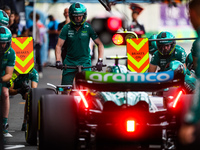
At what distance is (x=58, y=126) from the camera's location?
A: 5730 mm

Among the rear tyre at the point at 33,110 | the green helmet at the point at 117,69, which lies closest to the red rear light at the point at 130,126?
the green helmet at the point at 117,69

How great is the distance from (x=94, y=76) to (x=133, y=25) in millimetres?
11478

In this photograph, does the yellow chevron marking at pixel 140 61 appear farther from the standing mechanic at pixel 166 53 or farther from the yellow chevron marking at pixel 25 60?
the yellow chevron marking at pixel 25 60

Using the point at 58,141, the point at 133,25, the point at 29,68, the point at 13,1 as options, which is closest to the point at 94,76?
the point at 58,141

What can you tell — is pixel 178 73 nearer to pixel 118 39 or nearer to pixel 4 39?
pixel 4 39

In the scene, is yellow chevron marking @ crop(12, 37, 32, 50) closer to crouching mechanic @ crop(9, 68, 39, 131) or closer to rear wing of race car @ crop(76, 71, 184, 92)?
crouching mechanic @ crop(9, 68, 39, 131)

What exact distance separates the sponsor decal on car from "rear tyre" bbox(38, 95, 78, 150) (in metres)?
0.39

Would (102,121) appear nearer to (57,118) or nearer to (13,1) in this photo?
(57,118)

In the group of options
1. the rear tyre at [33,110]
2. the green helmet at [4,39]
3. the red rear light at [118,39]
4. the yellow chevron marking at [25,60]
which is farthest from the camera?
the yellow chevron marking at [25,60]

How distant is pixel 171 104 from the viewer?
19.5ft

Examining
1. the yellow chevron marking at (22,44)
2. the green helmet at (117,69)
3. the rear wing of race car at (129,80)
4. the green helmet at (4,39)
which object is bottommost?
the rear wing of race car at (129,80)

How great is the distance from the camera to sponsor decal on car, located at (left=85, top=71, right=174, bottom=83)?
5675 mm

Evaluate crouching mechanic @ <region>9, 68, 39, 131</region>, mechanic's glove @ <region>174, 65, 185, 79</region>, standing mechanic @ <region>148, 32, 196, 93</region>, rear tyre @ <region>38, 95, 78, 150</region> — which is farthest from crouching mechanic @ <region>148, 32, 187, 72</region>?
rear tyre @ <region>38, 95, 78, 150</region>

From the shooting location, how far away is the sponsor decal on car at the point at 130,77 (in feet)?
Answer: 18.6
